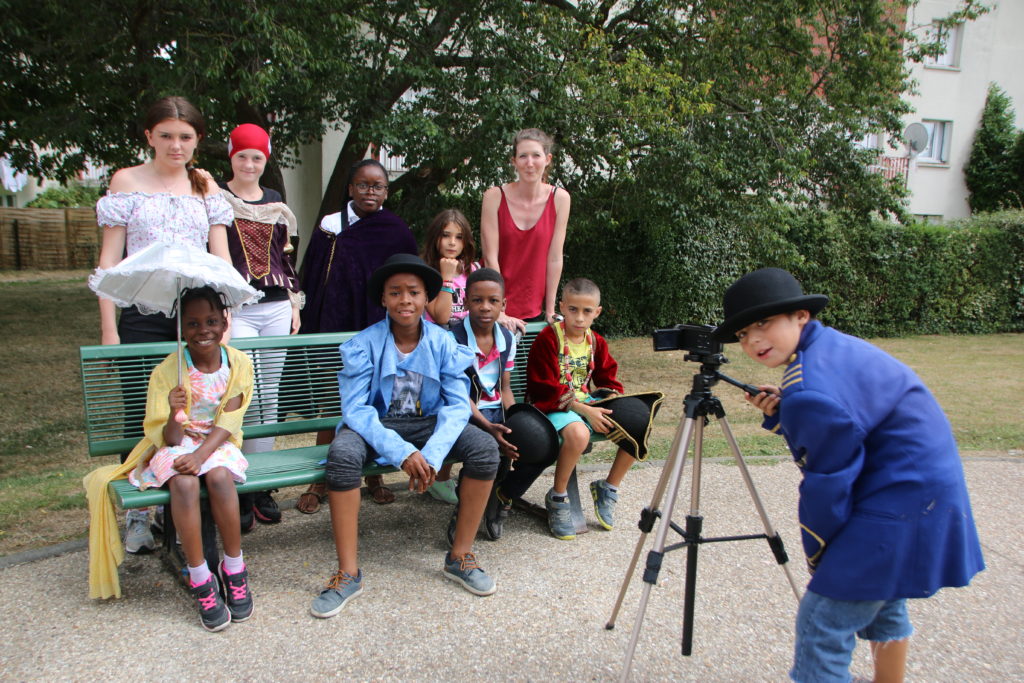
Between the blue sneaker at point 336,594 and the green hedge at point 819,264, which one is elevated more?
the green hedge at point 819,264

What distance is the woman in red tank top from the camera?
14.9 feet

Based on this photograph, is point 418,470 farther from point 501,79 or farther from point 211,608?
point 501,79

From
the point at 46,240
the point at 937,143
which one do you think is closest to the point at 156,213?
the point at 937,143

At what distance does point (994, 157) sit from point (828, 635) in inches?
987

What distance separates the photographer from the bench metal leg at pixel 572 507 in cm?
414

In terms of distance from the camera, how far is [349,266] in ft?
14.1

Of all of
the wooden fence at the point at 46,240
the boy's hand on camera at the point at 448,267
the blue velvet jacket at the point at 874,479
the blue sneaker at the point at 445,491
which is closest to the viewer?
the blue velvet jacket at the point at 874,479

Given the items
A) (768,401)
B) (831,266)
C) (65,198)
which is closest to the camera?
(768,401)

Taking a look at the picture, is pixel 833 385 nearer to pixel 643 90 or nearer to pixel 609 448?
pixel 609 448

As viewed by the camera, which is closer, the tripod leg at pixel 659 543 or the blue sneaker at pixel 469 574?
the tripod leg at pixel 659 543

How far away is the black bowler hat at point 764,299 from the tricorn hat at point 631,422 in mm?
1687

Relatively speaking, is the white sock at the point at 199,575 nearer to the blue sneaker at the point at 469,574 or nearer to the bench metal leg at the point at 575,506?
the blue sneaker at the point at 469,574

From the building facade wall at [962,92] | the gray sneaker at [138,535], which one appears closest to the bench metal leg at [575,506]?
the gray sneaker at [138,535]

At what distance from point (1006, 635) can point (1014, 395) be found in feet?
21.0
